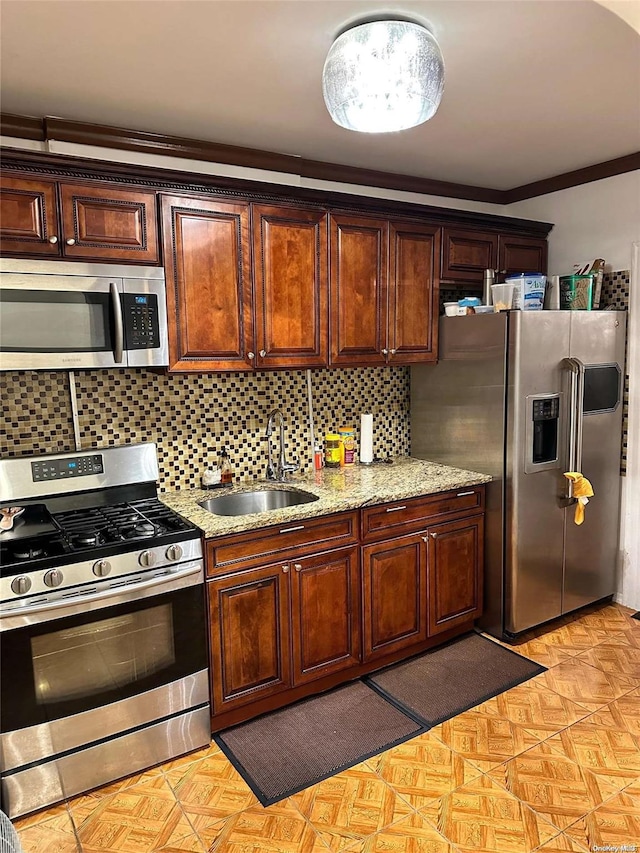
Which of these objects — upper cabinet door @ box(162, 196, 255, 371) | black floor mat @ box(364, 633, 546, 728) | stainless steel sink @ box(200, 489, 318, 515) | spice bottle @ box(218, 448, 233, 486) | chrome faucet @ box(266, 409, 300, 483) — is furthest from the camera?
chrome faucet @ box(266, 409, 300, 483)

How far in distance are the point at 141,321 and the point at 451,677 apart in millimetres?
2152

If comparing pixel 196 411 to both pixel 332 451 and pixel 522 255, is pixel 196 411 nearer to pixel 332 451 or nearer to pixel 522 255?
pixel 332 451

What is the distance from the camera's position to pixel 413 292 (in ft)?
10.6

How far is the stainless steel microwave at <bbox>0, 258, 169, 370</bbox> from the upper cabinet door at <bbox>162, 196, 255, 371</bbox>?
0.24 feet

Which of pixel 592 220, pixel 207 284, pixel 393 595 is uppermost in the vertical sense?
pixel 592 220

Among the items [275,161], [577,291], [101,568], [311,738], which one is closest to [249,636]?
[311,738]

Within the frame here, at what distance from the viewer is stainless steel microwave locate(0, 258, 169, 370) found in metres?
2.21

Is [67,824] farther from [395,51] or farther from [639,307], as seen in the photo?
[639,307]

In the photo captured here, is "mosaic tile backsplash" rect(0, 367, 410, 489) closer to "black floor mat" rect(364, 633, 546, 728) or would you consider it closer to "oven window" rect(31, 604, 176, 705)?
"oven window" rect(31, 604, 176, 705)

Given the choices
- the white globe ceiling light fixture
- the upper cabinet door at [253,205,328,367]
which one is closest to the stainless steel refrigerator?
the upper cabinet door at [253,205,328,367]

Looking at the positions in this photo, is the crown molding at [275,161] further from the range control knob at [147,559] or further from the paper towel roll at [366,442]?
the range control knob at [147,559]

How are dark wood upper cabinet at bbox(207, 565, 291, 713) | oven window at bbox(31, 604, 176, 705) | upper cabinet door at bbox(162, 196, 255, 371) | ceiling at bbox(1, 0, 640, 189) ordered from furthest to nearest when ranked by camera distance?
upper cabinet door at bbox(162, 196, 255, 371) < dark wood upper cabinet at bbox(207, 565, 291, 713) < oven window at bbox(31, 604, 176, 705) < ceiling at bbox(1, 0, 640, 189)

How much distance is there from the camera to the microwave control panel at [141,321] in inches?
95.4

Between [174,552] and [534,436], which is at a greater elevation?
[534,436]
